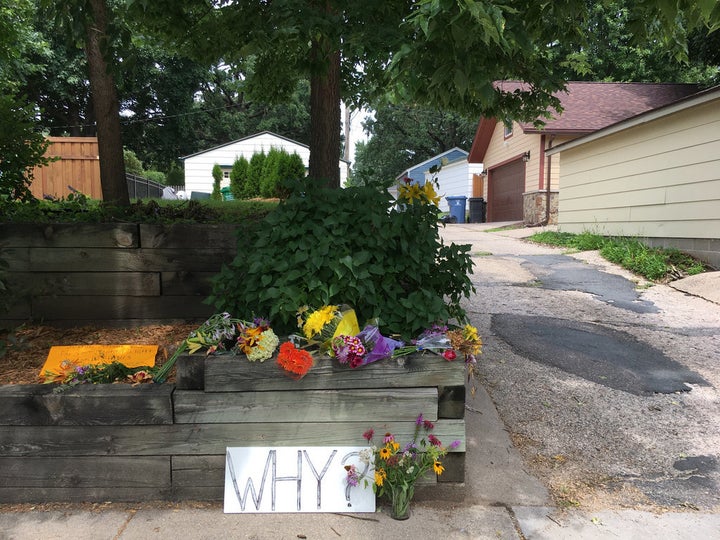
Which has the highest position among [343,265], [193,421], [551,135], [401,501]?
[551,135]

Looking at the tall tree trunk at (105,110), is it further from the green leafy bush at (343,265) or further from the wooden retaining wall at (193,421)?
the wooden retaining wall at (193,421)

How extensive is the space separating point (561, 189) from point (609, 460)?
11.0 metres

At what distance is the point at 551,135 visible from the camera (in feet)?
49.3

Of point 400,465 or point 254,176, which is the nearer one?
point 400,465

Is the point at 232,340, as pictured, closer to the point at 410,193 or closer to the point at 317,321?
the point at 317,321

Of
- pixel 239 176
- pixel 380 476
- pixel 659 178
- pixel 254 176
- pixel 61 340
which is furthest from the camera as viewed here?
pixel 239 176

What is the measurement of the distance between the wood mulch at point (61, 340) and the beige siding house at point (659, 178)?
24.2 feet

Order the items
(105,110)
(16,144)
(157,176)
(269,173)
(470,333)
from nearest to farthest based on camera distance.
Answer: (470,333) < (16,144) < (105,110) < (269,173) < (157,176)

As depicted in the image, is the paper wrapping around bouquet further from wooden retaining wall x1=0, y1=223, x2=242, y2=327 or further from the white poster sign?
the white poster sign

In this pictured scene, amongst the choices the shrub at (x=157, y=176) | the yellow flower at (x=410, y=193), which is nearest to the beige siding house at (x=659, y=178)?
the yellow flower at (x=410, y=193)

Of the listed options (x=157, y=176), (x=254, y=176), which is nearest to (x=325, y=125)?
(x=254, y=176)

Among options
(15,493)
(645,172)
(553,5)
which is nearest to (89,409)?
(15,493)

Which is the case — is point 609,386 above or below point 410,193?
below

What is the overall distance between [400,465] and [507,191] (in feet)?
60.6
